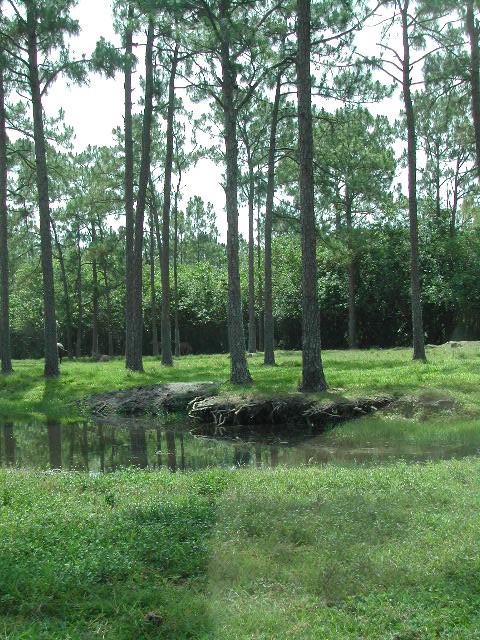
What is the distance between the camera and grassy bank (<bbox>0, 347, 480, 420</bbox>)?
14.4 metres

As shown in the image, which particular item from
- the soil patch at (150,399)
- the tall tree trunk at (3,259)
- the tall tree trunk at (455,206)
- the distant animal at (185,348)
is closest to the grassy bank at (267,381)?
the soil patch at (150,399)

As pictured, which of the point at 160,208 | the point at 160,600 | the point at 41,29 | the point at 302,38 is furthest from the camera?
the point at 160,208

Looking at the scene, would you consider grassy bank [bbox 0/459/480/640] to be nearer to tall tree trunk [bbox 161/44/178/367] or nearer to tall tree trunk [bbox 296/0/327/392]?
tall tree trunk [bbox 296/0/327/392]

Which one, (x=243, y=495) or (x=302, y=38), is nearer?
(x=243, y=495)

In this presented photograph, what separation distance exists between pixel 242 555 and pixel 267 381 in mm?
12055

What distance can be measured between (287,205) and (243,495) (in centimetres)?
2035

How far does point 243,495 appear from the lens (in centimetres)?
624

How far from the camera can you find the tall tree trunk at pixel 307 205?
13.9 meters

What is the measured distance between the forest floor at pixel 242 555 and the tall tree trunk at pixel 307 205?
657 centimetres

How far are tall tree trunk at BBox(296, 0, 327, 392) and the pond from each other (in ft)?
6.93

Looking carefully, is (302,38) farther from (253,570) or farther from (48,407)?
(253,570)

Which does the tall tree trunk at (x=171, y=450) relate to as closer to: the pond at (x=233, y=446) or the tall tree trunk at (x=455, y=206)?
the pond at (x=233, y=446)

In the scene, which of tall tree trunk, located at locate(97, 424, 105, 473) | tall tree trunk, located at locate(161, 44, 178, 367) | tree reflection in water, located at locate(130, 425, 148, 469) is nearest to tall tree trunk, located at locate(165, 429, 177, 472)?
tree reflection in water, located at locate(130, 425, 148, 469)

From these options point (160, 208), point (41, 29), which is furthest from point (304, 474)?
point (160, 208)
